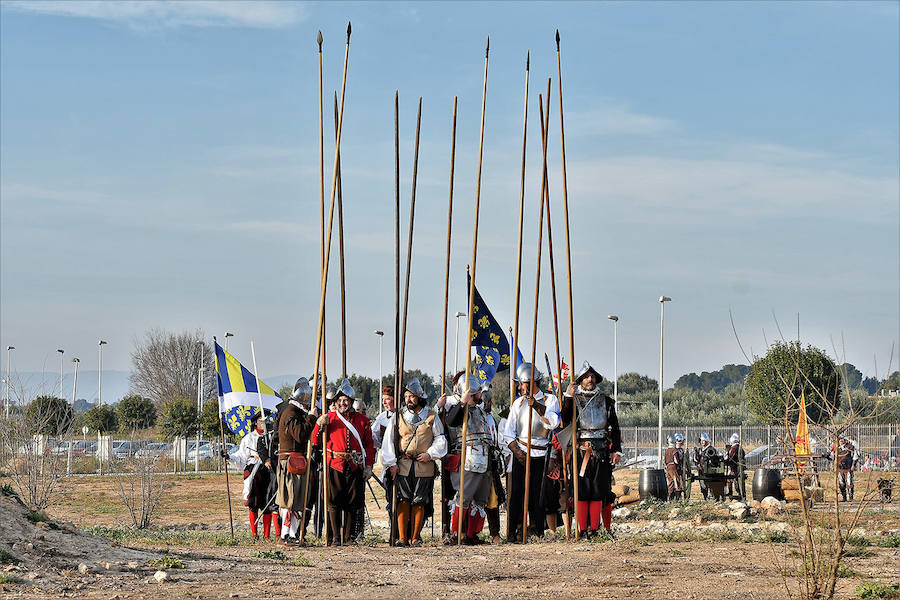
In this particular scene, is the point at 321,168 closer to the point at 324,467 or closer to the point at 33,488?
the point at 324,467

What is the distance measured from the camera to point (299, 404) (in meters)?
13.8

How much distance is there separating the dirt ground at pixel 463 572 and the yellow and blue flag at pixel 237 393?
4.40 meters

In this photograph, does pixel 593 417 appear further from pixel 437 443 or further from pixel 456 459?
pixel 437 443

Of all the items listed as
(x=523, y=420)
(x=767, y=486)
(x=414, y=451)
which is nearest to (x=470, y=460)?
(x=414, y=451)

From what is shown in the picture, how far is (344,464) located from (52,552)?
12.6ft

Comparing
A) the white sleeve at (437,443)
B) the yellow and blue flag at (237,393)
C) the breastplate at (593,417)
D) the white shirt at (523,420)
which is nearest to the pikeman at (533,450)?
the white shirt at (523,420)

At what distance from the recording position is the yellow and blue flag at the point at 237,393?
18.2m

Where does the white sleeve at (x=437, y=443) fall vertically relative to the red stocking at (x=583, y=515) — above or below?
above

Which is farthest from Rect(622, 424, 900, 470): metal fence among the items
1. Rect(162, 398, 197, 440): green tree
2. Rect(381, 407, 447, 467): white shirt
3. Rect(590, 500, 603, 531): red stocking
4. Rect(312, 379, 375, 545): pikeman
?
Rect(381, 407, 447, 467): white shirt

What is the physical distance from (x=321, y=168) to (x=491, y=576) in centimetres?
563

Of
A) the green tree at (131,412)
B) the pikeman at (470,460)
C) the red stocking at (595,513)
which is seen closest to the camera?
the pikeman at (470,460)

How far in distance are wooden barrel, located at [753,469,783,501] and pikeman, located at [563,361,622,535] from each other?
9.65 meters

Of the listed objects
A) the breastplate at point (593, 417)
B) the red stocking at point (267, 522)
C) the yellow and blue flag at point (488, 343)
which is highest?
the yellow and blue flag at point (488, 343)

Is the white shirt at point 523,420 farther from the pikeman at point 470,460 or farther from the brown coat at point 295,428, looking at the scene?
the brown coat at point 295,428
